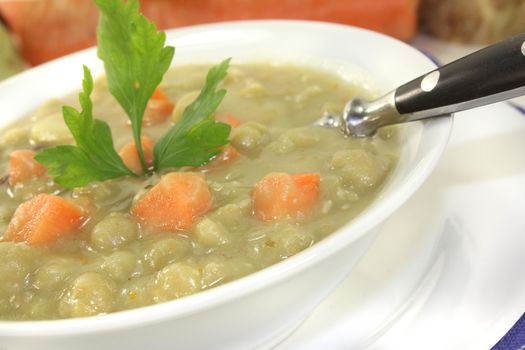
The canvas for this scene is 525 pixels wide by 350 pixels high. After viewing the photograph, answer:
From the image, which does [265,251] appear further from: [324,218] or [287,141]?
[287,141]

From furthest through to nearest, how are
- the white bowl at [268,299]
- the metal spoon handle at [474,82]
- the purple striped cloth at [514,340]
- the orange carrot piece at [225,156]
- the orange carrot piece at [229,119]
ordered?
the orange carrot piece at [229,119] < the orange carrot piece at [225,156] < the metal spoon handle at [474,82] < the purple striped cloth at [514,340] < the white bowl at [268,299]

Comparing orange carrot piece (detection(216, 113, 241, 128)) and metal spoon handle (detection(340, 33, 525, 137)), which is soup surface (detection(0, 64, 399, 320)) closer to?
orange carrot piece (detection(216, 113, 241, 128))

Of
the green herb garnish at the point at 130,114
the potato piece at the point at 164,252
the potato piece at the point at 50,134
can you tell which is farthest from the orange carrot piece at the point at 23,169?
the potato piece at the point at 164,252

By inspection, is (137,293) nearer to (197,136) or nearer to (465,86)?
(197,136)

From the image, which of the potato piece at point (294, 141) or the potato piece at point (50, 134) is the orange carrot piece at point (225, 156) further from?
the potato piece at point (50, 134)

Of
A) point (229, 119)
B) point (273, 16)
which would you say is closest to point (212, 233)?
point (229, 119)

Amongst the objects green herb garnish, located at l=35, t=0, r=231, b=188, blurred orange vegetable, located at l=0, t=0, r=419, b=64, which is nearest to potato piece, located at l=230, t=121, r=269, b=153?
green herb garnish, located at l=35, t=0, r=231, b=188
